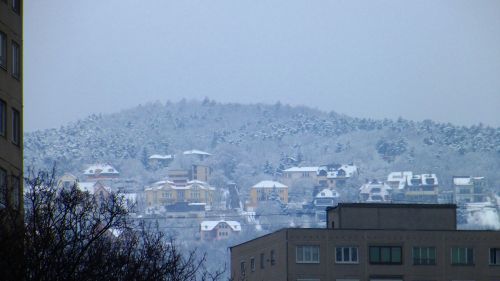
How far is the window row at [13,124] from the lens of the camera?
50.6 m

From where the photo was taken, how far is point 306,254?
115312 millimetres

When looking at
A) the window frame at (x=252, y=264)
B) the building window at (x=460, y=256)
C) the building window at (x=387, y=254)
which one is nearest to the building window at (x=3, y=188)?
the building window at (x=387, y=254)

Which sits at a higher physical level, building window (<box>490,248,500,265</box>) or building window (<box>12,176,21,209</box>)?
building window (<box>12,176,21,209</box>)

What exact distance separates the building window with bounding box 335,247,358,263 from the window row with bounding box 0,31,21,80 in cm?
6313

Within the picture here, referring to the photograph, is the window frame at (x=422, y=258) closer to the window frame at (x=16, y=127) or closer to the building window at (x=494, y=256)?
the building window at (x=494, y=256)

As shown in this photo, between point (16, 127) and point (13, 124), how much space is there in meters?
0.36

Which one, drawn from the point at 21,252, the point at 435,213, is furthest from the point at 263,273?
the point at 21,252

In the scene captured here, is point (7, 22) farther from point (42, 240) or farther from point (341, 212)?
point (341, 212)

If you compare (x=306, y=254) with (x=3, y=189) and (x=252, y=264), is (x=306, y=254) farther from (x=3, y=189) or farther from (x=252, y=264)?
(x=3, y=189)

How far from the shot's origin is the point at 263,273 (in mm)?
122188

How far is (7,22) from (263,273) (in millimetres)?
72247

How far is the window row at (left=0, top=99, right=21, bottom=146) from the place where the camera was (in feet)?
166

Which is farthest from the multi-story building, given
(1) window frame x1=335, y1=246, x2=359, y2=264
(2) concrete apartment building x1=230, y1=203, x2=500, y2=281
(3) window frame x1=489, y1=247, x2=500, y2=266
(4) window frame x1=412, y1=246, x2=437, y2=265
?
(3) window frame x1=489, y1=247, x2=500, y2=266

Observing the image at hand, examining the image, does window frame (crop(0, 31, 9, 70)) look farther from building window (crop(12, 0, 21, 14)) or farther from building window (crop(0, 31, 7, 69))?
building window (crop(12, 0, 21, 14))
